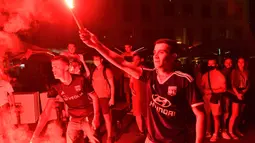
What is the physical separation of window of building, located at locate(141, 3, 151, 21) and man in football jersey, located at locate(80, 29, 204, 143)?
35.6 metres

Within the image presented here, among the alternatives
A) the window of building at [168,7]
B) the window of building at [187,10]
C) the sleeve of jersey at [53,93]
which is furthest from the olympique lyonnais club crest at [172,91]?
the window of building at [187,10]

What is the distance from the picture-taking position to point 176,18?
41.6 meters

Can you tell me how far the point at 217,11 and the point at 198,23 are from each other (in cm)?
376

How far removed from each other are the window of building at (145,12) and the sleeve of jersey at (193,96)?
35791 millimetres

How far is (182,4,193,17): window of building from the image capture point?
138ft

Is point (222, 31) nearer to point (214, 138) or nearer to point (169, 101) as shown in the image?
point (214, 138)

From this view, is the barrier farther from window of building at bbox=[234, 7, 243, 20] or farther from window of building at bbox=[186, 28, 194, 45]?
window of building at bbox=[234, 7, 243, 20]

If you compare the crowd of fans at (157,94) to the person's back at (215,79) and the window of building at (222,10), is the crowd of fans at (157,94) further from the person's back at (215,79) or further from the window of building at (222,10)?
the window of building at (222,10)

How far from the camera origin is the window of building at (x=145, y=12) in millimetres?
38406

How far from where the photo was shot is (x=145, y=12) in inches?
1534

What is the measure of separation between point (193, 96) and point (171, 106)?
0.24 meters

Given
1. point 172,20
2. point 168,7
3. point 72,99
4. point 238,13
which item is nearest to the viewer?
point 72,99

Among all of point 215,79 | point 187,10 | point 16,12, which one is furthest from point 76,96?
point 187,10

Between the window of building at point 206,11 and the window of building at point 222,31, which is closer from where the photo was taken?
the window of building at point 206,11
